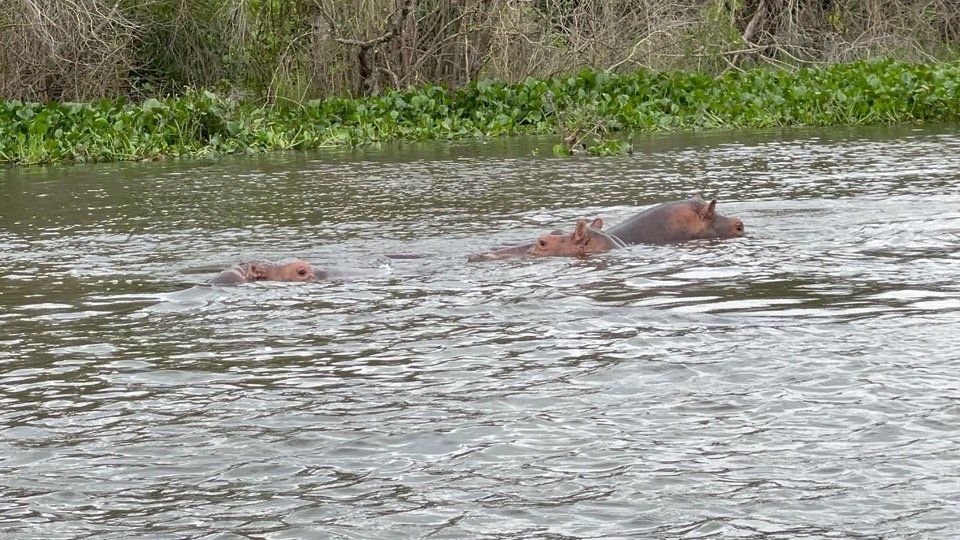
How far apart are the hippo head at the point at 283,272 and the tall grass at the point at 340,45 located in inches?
528

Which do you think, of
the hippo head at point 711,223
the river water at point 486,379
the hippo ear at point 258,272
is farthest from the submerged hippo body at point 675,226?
the hippo ear at point 258,272

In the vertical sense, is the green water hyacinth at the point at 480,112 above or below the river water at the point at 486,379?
above

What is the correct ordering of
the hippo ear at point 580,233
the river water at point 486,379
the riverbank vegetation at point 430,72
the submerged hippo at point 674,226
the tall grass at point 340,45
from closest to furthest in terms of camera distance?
the river water at point 486,379 < the hippo ear at point 580,233 < the submerged hippo at point 674,226 < the riverbank vegetation at point 430,72 < the tall grass at point 340,45

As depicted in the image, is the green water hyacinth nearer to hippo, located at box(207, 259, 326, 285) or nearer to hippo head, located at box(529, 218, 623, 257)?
hippo head, located at box(529, 218, 623, 257)

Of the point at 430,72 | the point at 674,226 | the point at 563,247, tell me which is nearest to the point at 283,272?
the point at 563,247

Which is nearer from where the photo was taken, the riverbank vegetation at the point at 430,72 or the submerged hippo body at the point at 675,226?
the submerged hippo body at the point at 675,226

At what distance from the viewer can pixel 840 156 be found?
15.9 metres

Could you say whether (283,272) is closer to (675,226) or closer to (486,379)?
(675,226)

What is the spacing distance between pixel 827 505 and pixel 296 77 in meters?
19.9

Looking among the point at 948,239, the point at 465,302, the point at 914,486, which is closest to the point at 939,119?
the point at 948,239

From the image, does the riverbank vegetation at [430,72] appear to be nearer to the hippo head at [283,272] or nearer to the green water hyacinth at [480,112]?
the green water hyacinth at [480,112]

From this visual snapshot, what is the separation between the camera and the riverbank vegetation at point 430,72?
2031 cm

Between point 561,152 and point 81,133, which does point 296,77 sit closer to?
point 81,133

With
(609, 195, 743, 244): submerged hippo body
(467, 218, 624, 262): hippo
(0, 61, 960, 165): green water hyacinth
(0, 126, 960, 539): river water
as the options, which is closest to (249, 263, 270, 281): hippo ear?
(0, 126, 960, 539): river water
